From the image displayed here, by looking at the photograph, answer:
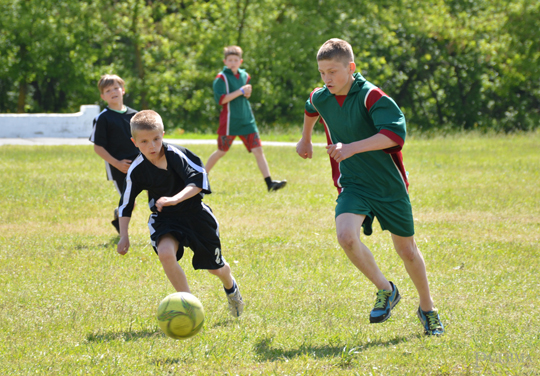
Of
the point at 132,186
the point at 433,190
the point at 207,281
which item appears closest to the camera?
the point at 132,186

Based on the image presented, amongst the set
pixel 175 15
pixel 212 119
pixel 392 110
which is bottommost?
pixel 212 119

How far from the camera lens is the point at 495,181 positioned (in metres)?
11.0

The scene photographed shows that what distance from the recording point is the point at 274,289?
17.3 ft

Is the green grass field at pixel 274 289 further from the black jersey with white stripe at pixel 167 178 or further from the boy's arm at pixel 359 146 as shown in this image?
the boy's arm at pixel 359 146

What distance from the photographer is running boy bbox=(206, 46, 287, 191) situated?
383 inches

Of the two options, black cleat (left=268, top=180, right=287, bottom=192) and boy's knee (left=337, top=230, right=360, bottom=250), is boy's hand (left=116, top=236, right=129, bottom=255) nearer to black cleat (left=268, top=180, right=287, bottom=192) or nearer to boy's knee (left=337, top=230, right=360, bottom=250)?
boy's knee (left=337, top=230, right=360, bottom=250)

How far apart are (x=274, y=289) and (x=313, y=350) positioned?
1300 mm

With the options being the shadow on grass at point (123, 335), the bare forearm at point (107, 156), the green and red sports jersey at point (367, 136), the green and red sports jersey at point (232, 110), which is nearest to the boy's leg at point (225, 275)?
the shadow on grass at point (123, 335)

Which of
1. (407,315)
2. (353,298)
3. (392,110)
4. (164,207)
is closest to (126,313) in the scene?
(164,207)

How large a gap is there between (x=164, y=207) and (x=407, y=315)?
1.93 metres

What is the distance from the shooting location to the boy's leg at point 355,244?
4.01 m

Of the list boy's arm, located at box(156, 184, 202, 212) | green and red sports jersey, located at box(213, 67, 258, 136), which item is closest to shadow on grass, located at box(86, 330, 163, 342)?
boy's arm, located at box(156, 184, 202, 212)

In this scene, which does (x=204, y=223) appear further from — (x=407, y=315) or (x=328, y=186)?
(x=328, y=186)

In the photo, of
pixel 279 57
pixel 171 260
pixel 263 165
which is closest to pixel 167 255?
pixel 171 260
